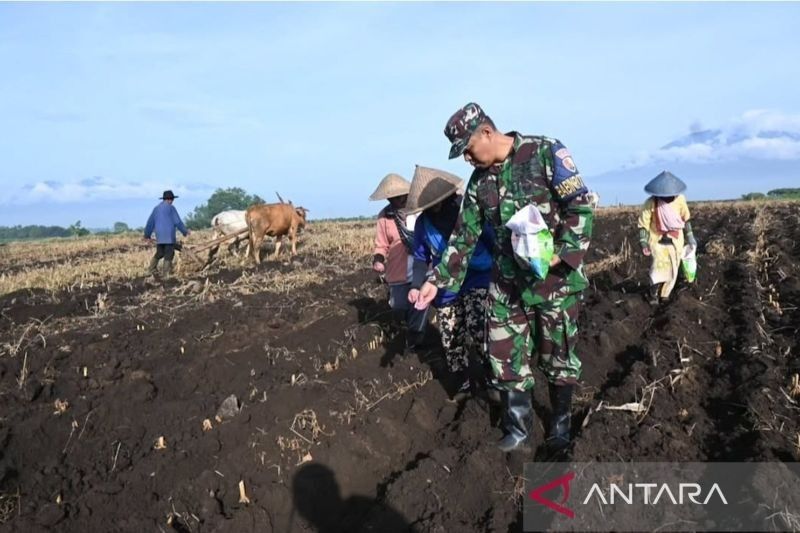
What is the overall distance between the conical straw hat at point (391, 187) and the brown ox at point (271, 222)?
7620 mm

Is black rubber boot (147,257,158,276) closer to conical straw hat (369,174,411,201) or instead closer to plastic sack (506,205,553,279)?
conical straw hat (369,174,411,201)

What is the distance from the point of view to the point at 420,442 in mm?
4078

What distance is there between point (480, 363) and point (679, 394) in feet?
5.07

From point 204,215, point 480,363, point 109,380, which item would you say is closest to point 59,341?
point 109,380

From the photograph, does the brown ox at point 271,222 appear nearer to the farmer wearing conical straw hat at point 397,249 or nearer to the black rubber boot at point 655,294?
the farmer wearing conical straw hat at point 397,249

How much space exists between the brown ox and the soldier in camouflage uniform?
Result: 946cm

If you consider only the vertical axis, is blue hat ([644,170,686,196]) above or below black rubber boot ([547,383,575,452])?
above

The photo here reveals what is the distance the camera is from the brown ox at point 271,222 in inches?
516

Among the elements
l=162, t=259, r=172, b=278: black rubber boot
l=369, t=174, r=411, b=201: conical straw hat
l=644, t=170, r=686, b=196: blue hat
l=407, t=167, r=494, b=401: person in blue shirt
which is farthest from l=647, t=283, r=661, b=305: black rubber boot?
l=162, t=259, r=172, b=278: black rubber boot

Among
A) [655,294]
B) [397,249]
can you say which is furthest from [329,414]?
[655,294]

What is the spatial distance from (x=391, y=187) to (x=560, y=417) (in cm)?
243

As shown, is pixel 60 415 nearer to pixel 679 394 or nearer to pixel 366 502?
pixel 366 502

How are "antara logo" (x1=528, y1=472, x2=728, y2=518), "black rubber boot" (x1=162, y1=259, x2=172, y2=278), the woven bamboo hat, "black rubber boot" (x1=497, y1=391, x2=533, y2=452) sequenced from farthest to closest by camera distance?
"black rubber boot" (x1=162, y1=259, x2=172, y2=278)
the woven bamboo hat
"black rubber boot" (x1=497, y1=391, x2=533, y2=452)
"antara logo" (x1=528, y1=472, x2=728, y2=518)

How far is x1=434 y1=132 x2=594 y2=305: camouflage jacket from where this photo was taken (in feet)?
11.0
